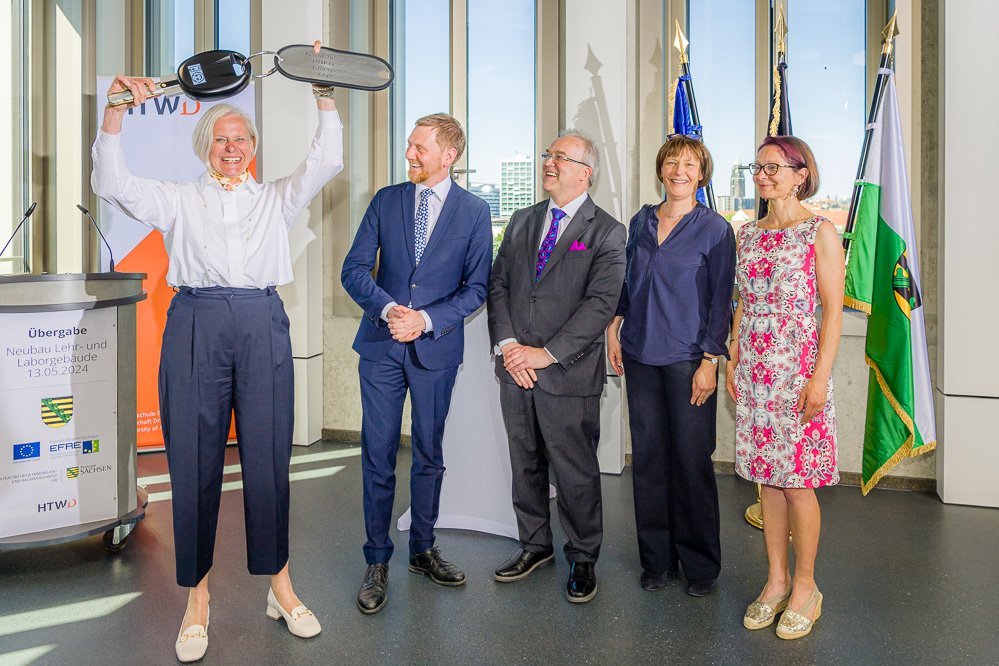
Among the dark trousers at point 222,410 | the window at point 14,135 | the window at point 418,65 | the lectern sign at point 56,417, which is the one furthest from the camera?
the window at point 418,65

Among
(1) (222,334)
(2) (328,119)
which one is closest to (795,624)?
(1) (222,334)

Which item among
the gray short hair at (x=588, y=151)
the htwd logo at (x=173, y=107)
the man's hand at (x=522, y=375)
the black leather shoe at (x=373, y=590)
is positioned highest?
the htwd logo at (x=173, y=107)

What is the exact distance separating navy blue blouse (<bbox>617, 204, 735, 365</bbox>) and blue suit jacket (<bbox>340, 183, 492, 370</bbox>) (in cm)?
60

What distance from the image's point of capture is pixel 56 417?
2.92m

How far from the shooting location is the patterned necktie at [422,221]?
2.78 meters

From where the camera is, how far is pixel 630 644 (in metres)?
2.43

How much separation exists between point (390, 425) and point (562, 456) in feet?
1.96

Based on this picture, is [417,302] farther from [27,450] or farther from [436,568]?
[27,450]

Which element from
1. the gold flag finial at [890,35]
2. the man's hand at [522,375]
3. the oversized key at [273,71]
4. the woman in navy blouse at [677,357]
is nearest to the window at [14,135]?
the oversized key at [273,71]

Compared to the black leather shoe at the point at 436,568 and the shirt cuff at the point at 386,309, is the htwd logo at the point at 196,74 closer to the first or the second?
the shirt cuff at the point at 386,309

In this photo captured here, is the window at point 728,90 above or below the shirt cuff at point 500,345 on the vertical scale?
above

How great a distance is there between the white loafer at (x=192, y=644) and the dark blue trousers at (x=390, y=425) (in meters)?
0.61

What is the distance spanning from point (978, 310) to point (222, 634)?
3.44 m

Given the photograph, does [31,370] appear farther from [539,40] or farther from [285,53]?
[539,40]
